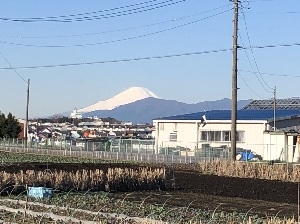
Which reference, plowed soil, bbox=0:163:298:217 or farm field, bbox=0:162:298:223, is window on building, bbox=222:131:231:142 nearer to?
farm field, bbox=0:162:298:223

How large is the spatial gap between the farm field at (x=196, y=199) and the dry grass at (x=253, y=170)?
4.22ft

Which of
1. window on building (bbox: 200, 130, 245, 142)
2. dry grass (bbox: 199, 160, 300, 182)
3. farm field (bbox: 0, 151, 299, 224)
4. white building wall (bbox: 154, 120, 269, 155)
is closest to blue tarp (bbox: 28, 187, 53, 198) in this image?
farm field (bbox: 0, 151, 299, 224)

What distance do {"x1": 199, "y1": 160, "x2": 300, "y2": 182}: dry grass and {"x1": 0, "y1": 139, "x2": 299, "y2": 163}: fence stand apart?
6.58 m

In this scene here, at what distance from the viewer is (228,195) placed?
861 inches

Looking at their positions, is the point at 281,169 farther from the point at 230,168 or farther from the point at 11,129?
the point at 11,129

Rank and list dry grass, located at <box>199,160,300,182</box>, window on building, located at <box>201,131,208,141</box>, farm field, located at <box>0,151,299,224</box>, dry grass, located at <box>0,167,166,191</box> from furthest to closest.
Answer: window on building, located at <box>201,131,208,141</box>, dry grass, located at <box>199,160,300,182</box>, dry grass, located at <box>0,167,166,191</box>, farm field, located at <box>0,151,299,224</box>

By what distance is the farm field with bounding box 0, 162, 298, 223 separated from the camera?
15.3 m

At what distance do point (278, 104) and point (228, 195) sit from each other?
162 feet

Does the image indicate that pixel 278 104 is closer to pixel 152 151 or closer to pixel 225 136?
pixel 225 136

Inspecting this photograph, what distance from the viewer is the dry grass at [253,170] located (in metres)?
28.2

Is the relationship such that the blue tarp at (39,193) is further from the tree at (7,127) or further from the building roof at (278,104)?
the tree at (7,127)

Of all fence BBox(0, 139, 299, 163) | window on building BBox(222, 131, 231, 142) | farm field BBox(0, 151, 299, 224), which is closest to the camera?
farm field BBox(0, 151, 299, 224)

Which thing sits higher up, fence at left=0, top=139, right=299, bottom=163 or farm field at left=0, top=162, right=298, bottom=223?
fence at left=0, top=139, right=299, bottom=163

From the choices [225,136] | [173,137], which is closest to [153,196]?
[225,136]
